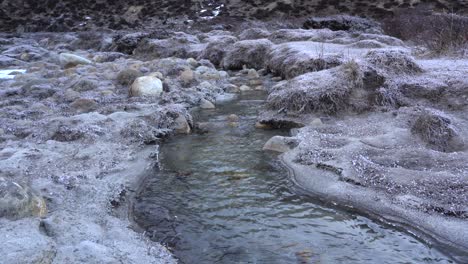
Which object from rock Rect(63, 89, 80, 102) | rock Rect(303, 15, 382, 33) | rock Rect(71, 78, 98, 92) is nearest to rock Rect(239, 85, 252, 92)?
rock Rect(71, 78, 98, 92)

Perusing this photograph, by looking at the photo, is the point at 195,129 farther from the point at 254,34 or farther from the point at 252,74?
the point at 254,34

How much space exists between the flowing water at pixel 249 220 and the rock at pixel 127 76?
3.75 metres

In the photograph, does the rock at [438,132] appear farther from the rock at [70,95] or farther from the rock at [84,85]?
the rock at [84,85]

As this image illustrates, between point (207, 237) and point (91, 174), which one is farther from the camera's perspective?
point (91, 174)

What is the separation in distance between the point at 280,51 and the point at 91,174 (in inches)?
266

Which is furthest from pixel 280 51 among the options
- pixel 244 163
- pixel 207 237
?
Answer: pixel 207 237

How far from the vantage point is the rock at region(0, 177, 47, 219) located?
9.57ft

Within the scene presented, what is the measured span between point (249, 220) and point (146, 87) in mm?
4630

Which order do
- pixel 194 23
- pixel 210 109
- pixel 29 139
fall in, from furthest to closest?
pixel 194 23 < pixel 210 109 < pixel 29 139

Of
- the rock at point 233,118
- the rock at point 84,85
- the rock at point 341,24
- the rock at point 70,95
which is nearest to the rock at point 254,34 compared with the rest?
the rock at point 341,24

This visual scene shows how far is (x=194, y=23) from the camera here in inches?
924

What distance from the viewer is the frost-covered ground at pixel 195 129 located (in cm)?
300

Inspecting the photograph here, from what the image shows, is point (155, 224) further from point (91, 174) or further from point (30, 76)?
point (30, 76)

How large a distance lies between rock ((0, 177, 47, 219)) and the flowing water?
0.75m
